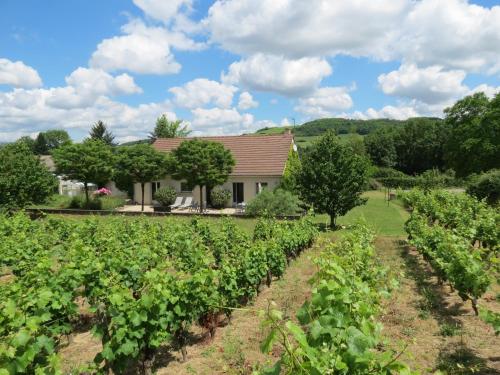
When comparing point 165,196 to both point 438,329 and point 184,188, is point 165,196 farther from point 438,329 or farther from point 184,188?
point 438,329

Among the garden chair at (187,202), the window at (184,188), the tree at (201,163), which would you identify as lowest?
the garden chair at (187,202)

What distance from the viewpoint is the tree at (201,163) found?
83.5ft

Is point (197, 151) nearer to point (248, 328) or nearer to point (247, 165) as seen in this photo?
point (247, 165)

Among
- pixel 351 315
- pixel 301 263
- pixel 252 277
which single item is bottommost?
pixel 301 263

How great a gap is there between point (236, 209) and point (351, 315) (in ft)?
76.4

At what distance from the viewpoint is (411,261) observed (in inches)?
486

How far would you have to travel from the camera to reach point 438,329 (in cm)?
709

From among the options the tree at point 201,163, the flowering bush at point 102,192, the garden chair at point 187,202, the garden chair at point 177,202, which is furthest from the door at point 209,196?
the flowering bush at point 102,192

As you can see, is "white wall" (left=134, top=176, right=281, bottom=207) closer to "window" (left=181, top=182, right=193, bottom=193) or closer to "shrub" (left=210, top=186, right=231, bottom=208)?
"window" (left=181, top=182, right=193, bottom=193)

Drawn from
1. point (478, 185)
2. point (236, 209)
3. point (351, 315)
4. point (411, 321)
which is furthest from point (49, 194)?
point (478, 185)

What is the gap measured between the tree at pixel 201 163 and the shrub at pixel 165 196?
196 cm

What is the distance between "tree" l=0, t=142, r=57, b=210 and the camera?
73.4ft

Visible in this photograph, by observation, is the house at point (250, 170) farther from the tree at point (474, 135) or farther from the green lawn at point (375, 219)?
the tree at point (474, 135)

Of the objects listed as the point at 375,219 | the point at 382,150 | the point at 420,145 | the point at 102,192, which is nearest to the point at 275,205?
the point at 375,219
